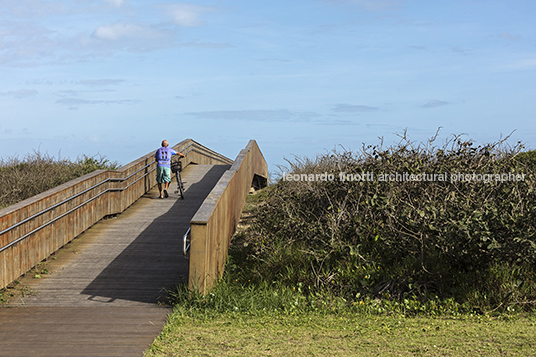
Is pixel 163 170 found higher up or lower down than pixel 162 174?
higher up

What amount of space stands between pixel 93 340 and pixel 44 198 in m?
4.41

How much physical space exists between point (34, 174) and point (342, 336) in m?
17.0

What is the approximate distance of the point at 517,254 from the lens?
790 centimetres

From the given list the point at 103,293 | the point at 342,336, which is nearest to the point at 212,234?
the point at 103,293

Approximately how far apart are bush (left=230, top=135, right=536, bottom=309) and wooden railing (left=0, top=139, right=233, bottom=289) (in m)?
3.60

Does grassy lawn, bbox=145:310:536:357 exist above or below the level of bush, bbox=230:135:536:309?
below

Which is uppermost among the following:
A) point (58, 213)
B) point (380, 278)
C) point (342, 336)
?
point (58, 213)

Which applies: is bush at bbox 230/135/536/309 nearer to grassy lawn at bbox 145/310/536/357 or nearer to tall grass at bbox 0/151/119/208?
grassy lawn at bbox 145/310/536/357

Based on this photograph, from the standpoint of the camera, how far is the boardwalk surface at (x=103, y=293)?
6.52 meters

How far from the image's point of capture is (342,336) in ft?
22.0

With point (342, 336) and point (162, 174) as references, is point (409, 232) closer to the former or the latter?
point (342, 336)

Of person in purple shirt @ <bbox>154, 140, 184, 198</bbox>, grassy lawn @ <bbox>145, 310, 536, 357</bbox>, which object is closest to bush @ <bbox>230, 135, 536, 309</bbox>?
grassy lawn @ <bbox>145, 310, 536, 357</bbox>

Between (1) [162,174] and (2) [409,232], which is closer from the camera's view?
(2) [409,232]

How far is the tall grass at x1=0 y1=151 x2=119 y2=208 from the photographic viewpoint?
63.2ft
